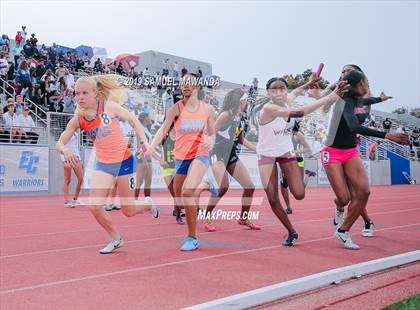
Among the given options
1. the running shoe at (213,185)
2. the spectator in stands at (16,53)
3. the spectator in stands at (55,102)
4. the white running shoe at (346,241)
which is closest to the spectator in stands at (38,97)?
the spectator in stands at (55,102)

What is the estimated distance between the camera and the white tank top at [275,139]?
604 centimetres

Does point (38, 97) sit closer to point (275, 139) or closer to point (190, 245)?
point (275, 139)

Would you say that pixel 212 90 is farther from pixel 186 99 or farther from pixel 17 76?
pixel 186 99

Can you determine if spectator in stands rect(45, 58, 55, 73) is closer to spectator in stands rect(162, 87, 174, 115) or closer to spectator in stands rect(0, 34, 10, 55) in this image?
spectator in stands rect(0, 34, 10, 55)

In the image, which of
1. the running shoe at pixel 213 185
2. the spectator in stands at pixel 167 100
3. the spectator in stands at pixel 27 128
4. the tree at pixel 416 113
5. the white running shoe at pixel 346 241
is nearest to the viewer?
the white running shoe at pixel 346 241

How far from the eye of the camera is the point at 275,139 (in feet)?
20.0

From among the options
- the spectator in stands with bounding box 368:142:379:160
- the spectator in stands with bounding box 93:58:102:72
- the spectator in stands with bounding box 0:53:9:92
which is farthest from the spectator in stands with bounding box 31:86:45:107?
the spectator in stands with bounding box 368:142:379:160

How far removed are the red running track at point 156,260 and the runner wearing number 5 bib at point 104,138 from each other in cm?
66

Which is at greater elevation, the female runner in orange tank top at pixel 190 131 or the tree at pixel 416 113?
the tree at pixel 416 113

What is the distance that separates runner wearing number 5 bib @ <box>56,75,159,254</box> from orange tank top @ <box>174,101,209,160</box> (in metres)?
0.69

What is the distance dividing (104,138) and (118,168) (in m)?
0.40

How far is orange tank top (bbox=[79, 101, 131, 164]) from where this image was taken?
16.9 feet

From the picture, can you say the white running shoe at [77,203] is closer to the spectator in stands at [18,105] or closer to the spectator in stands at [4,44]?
the spectator in stands at [18,105]

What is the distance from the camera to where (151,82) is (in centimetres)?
2548
